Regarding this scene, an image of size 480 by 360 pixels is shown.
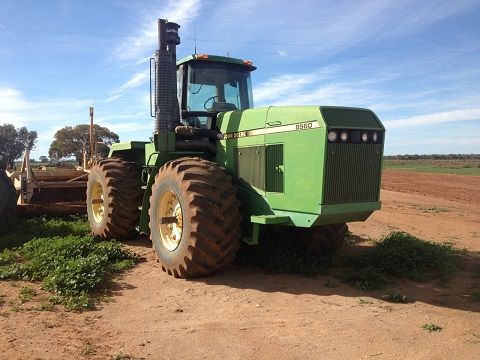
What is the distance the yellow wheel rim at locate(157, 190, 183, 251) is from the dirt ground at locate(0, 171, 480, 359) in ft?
1.48

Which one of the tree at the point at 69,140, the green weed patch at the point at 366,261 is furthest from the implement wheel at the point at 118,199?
the tree at the point at 69,140

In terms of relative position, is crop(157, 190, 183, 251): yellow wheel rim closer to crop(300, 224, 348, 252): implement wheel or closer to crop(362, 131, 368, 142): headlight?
crop(300, 224, 348, 252): implement wheel

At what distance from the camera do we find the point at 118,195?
8.13 meters

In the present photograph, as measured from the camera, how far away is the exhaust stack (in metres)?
7.15

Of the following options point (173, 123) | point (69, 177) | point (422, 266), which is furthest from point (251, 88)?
point (69, 177)

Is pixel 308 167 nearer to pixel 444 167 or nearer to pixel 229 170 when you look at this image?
pixel 229 170

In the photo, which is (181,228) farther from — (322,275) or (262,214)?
(322,275)

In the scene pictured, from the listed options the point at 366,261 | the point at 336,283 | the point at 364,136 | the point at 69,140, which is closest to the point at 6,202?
the point at 336,283

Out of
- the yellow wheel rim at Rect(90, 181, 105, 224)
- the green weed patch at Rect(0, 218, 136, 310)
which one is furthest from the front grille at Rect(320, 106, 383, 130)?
the yellow wheel rim at Rect(90, 181, 105, 224)

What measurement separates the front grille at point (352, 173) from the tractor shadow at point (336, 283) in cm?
110

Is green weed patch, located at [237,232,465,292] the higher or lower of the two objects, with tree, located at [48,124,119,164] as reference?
lower

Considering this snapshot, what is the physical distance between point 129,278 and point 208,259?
4.05ft

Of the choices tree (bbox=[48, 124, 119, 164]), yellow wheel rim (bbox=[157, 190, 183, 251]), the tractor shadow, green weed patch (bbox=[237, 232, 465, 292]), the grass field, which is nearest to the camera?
the tractor shadow

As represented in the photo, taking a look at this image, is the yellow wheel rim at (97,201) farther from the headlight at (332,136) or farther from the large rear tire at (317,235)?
the headlight at (332,136)
